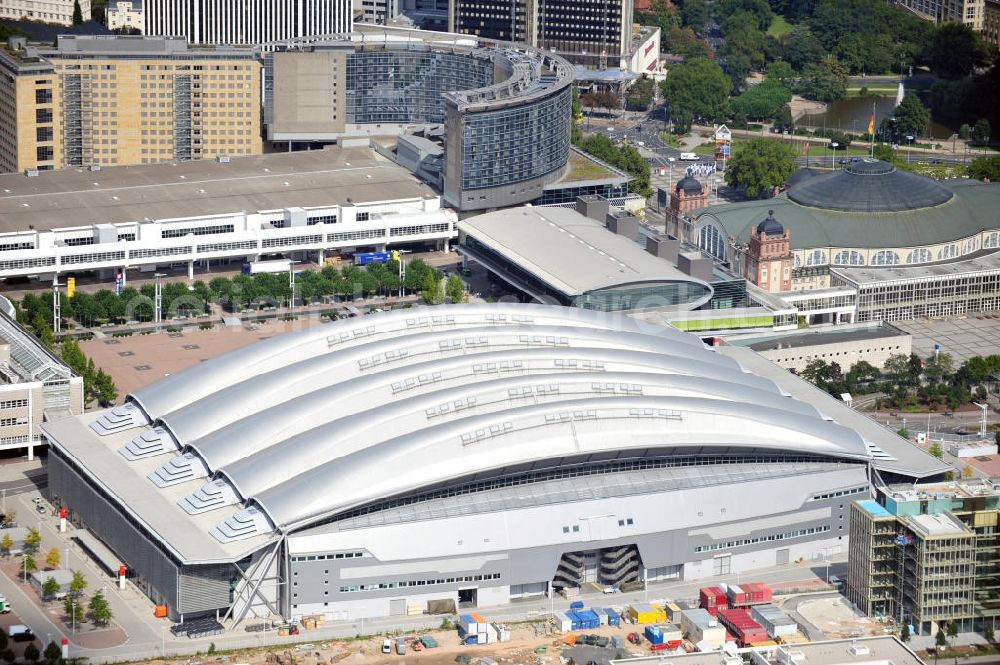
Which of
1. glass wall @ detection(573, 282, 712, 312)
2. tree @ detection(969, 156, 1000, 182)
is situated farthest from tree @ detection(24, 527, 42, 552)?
tree @ detection(969, 156, 1000, 182)

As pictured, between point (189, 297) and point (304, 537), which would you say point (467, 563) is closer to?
point (304, 537)

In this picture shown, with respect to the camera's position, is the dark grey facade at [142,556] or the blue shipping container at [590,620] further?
the blue shipping container at [590,620]

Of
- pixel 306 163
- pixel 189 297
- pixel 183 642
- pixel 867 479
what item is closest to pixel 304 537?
pixel 183 642

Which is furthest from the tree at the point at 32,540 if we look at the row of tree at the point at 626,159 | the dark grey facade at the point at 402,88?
the row of tree at the point at 626,159

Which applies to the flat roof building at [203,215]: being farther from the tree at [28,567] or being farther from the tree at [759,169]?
the tree at [28,567]

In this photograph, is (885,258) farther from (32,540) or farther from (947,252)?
(32,540)

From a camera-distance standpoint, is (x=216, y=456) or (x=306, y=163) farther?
(x=306, y=163)
